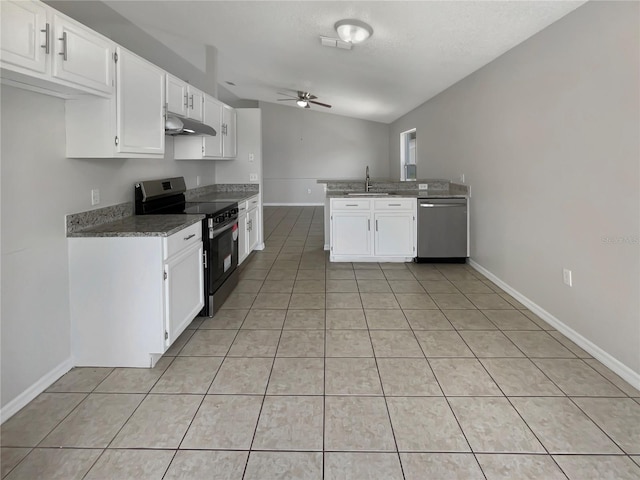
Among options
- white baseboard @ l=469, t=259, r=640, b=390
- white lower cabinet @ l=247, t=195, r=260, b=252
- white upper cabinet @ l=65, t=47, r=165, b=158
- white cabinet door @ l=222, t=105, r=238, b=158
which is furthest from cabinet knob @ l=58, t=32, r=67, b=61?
white baseboard @ l=469, t=259, r=640, b=390

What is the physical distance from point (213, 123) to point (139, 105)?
76.5 inches

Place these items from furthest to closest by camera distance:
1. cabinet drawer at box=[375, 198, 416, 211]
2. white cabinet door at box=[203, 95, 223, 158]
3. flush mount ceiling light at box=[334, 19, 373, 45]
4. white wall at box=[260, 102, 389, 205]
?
white wall at box=[260, 102, 389, 205] < cabinet drawer at box=[375, 198, 416, 211] < white cabinet door at box=[203, 95, 223, 158] < flush mount ceiling light at box=[334, 19, 373, 45]

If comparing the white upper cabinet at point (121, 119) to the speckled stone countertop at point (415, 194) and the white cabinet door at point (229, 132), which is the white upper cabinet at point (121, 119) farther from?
the speckled stone countertop at point (415, 194)

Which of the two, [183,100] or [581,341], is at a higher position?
[183,100]

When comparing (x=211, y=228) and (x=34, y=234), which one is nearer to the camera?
(x=34, y=234)

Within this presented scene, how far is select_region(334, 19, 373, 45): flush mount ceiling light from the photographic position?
3.63 metres

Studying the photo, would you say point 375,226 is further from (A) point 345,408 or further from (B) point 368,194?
(A) point 345,408

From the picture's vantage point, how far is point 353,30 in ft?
12.2

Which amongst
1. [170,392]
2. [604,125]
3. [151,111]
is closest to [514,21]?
[604,125]

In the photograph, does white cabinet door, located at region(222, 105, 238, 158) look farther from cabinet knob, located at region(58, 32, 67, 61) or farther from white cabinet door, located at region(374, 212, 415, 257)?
cabinet knob, located at region(58, 32, 67, 61)

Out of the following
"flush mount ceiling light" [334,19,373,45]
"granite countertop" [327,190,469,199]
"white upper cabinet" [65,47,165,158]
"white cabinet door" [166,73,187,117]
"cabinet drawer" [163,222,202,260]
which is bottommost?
"cabinet drawer" [163,222,202,260]

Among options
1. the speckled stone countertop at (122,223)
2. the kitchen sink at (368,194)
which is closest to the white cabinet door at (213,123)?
the speckled stone countertop at (122,223)

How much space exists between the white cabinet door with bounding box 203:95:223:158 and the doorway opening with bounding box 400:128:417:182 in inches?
196

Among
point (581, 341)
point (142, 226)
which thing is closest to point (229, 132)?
point (142, 226)
